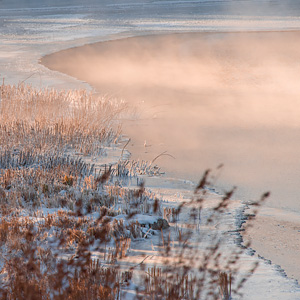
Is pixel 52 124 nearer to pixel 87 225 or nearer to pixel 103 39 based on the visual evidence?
pixel 87 225

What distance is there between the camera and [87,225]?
4.85 metres

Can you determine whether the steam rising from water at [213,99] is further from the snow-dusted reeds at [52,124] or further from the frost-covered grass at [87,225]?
the frost-covered grass at [87,225]

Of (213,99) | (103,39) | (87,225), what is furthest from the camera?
(103,39)

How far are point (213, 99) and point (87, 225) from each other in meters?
10.0

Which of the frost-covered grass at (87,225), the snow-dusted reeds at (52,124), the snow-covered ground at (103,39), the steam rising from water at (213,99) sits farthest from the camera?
the steam rising from water at (213,99)

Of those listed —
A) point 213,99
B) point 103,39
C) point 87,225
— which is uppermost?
point 87,225

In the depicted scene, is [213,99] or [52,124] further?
[213,99]

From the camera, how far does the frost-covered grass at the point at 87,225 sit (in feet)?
10.9

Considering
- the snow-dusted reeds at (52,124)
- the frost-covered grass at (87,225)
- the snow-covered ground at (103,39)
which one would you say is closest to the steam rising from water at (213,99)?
the snow-dusted reeds at (52,124)

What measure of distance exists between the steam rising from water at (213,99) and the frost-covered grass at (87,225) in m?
1.18

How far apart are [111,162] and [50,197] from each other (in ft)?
9.14

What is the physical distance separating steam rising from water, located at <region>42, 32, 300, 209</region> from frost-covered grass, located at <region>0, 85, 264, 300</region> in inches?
46.3

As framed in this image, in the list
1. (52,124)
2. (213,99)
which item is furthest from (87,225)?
(213,99)

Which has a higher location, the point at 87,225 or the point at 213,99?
the point at 87,225
